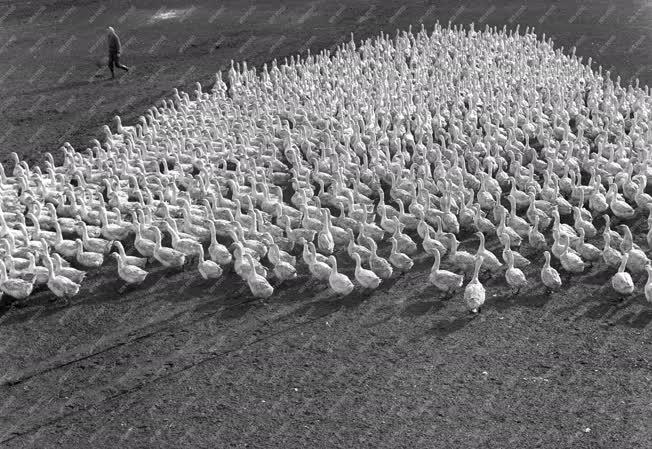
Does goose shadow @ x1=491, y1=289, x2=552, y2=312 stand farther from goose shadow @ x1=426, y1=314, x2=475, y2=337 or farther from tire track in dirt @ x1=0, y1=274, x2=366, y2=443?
tire track in dirt @ x1=0, y1=274, x2=366, y2=443

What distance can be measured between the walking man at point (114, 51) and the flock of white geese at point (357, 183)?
5184mm

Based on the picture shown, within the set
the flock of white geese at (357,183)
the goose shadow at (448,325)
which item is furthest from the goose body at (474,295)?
the goose shadow at (448,325)

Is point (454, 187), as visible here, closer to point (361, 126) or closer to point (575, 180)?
point (575, 180)

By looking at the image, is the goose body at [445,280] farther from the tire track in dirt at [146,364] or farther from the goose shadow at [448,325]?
the tire track in dirt at [146,364]

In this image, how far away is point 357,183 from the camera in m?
19.2

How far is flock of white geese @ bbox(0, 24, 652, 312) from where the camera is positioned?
16188 millimetres

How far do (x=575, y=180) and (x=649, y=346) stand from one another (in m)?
6.63

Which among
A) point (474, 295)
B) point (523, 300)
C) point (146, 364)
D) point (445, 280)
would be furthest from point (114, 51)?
point (523, 300)

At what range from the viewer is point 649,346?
542 inches

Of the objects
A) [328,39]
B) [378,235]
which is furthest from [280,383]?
[328,39]

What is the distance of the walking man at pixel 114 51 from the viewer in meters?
30.0

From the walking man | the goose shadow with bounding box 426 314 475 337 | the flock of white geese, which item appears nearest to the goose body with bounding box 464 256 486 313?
the flock of white geese

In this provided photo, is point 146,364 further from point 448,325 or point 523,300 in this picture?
point 523,300

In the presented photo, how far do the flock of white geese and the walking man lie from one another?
5.18 m
